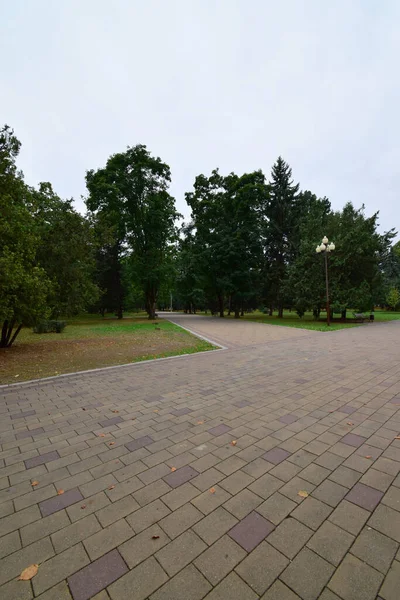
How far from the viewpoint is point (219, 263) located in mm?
28375

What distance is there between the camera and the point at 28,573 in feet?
5.25

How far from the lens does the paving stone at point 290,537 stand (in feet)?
5.71

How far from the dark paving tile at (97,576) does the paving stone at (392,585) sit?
1.49 m

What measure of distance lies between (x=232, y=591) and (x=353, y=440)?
89.4 inches

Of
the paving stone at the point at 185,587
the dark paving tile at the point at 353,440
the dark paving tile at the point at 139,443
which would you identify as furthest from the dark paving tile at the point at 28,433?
the dark paving tile at the point at 353,440

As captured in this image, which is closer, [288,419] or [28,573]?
[28,573]

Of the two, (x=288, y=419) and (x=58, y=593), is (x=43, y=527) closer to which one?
(x=58, y=593)

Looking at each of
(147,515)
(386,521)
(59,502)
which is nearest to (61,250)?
(59,502)

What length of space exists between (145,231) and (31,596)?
27016 mm

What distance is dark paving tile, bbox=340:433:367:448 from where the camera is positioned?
300cm

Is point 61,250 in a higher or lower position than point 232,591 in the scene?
higher

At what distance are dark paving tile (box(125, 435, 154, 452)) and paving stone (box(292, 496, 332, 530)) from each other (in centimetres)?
171

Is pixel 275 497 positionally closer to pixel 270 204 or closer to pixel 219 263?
pixel 219 263

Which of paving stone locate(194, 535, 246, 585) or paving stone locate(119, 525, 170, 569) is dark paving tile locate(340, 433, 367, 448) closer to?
paving stone locate(194, 535, 246, 585)
